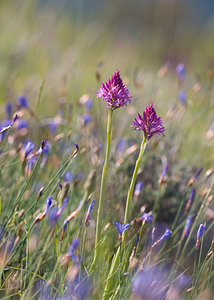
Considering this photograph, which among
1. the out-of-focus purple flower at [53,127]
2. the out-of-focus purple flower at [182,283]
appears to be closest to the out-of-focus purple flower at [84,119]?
the out-of-focus purple flower at [53,127]

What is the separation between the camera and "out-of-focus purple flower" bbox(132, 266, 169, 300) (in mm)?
1043

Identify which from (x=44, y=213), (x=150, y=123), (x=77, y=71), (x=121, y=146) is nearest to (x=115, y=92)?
(x=150, y=123)

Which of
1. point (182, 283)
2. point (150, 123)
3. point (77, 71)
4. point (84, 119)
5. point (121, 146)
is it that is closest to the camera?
point (150, 123)

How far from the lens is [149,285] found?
113cm

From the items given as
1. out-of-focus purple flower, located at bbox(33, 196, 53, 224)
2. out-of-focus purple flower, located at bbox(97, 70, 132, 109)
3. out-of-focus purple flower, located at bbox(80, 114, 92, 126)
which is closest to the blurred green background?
out-of-focus purple flower, located at bbox(80, 114, 92, 126)

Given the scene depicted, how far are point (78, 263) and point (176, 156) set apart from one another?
1183 millimetres

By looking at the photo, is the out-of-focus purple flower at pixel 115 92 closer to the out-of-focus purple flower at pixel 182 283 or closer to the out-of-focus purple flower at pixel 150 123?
the out-of-focus purple flower at pixel 150 123

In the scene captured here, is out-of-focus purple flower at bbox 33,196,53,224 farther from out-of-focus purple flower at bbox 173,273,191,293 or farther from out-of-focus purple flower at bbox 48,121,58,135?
out-of-focus purple flower at bbox 48,121,58,135

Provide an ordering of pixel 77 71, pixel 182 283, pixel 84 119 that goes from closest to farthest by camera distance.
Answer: pixel 182 283 < pixel 84 119 < pixel 77 71

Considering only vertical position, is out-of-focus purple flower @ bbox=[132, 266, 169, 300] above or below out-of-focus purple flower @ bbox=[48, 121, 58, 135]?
below

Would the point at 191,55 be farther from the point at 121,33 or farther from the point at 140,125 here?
the point at 140,125

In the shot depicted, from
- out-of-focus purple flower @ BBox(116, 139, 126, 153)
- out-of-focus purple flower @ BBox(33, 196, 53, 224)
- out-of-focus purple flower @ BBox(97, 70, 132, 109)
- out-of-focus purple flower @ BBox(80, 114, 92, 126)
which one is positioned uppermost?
out-of-focus purple flower @ BBox(80, 114, 92, 126)

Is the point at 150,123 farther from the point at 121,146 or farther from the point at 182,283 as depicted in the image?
the point at 121,146

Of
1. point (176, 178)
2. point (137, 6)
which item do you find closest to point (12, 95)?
point (176, 178)
